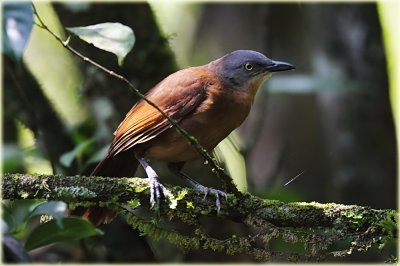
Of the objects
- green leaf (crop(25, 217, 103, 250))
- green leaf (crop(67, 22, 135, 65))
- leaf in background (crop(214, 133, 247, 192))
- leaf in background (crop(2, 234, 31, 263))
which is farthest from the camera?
leaf in background (crop(214, 133, 247, 192))

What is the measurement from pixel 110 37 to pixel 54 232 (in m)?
0.87

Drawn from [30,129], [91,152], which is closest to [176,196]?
[91,152]

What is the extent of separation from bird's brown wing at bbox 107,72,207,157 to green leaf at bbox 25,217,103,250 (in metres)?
1.24

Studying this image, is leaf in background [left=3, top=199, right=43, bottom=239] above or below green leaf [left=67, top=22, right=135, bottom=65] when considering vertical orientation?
below

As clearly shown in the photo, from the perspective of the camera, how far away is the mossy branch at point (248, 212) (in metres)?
3.05

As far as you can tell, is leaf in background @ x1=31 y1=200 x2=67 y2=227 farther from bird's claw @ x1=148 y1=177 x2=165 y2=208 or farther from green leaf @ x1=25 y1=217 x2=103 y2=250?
bird's claw @ x1=148 y1=177 x2=165 y2=208

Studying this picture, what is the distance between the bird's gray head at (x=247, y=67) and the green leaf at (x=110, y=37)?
4.64ft

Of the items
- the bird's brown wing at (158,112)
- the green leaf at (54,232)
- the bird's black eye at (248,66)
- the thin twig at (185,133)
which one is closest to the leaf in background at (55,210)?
the green leaf at (54,232)

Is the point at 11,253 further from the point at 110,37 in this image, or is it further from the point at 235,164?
the point at 235,164

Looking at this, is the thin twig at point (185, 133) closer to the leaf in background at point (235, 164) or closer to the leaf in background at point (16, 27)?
the leaf in background at point (16, 27)

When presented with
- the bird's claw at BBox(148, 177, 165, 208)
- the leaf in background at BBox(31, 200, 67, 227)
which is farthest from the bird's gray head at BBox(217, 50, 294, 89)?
the leaf in background at BBox(31, 200, 67, 227)

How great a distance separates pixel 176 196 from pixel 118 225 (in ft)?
4.90

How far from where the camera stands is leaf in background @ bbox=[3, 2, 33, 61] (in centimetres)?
230

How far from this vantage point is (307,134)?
270 inches
